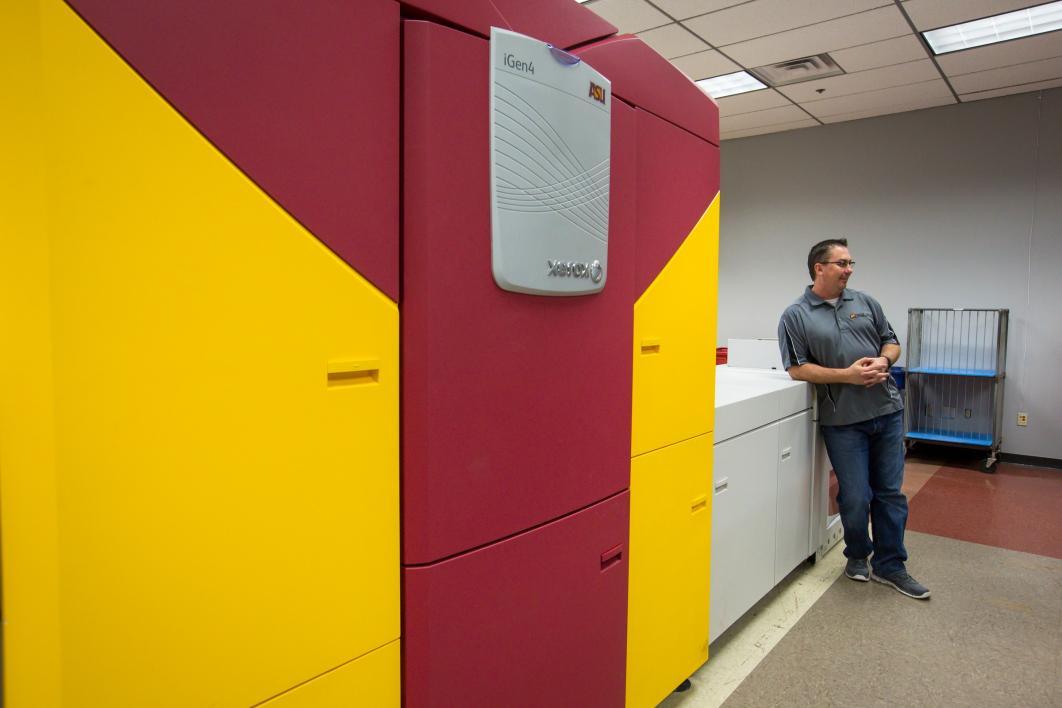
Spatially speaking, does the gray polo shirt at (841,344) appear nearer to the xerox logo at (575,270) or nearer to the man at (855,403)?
the man at (855,403)

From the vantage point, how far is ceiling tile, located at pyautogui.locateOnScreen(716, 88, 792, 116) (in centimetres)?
492

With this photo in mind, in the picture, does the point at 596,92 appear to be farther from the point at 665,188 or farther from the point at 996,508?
the point at 996,508

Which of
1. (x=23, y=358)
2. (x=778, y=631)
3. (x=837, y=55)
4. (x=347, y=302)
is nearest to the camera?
(x=23, y=358)

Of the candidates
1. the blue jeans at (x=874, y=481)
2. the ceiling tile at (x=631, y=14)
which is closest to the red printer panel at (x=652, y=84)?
the blue jeans at (x=874, y=481)

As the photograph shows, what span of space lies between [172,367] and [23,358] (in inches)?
5.5

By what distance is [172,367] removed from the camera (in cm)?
76

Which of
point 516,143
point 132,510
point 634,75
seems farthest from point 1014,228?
point 132,510

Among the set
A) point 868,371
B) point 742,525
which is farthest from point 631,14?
point 742,525

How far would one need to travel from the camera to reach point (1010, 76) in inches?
176

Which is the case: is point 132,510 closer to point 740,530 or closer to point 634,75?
point 634,75

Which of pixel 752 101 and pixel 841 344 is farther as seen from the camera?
pixel 752 101

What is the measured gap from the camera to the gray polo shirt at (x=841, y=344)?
8.76 ft

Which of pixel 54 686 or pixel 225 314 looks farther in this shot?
pixel 225 314

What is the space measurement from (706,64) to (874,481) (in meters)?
2.89
